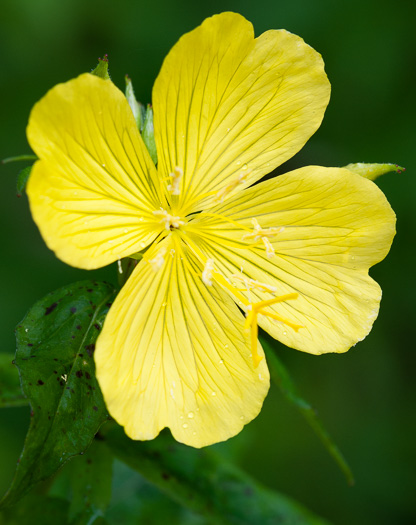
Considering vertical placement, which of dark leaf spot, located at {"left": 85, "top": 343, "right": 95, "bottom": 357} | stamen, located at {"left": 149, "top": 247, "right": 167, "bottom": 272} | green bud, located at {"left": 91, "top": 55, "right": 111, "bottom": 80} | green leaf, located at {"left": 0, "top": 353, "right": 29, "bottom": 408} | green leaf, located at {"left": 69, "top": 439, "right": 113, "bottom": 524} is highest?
green bud, located at {"left": 91, "top": 55, "right": 111, "bottom": 80}

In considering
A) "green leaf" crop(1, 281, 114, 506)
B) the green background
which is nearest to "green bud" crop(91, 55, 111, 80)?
"green leaf" crop(1, 281, 114, 506)

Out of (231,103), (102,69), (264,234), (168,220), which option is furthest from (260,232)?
(102,69)

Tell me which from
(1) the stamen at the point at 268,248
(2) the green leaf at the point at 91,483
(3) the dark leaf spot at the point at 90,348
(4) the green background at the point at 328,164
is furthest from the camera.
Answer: (4) the green background at the point at 328,164

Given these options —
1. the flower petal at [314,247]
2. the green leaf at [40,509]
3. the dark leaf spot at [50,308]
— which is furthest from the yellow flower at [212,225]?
the green leaf at [40,509]

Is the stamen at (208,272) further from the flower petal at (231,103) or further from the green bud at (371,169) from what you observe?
the green bud at (371,169)

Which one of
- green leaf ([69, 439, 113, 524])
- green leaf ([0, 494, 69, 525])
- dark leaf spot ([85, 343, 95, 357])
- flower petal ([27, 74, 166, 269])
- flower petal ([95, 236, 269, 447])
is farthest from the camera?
green leaf ([0, 494, 69, 525])

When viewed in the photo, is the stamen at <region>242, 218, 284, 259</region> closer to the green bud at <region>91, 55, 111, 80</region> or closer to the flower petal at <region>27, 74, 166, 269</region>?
the flower petal at <region>27, 74, 166, 269</region>

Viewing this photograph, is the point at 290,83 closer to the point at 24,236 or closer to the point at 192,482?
the point at 192,482
